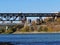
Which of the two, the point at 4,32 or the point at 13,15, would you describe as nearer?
the point at 4,32

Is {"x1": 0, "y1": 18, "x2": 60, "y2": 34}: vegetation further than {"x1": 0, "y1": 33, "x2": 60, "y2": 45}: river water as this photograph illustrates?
Yes

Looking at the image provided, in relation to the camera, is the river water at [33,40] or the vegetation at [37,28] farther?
the vegetation at [37,28]

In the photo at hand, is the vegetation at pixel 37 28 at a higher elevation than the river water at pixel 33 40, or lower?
lower

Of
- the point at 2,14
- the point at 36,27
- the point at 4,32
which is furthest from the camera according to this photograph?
the point at 2,14

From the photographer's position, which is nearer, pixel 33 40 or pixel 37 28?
pixel 33 40

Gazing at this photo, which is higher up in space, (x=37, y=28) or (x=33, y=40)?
(x=33, y=40)

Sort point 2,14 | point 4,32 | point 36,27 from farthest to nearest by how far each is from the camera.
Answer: point 2,14 → point 36,27 → point 4,32

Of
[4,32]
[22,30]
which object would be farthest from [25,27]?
[4,32]

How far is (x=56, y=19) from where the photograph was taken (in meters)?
120

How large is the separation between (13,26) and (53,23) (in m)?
14.9

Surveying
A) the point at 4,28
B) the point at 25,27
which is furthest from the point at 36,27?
the point at 4,28

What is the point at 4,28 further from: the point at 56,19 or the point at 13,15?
the point at 56,19

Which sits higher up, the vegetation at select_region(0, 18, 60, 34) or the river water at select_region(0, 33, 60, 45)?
the river water at select_region(0, 33, 60, 45)

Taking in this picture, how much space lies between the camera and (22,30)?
107 m
